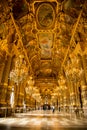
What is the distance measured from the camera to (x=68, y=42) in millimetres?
22531

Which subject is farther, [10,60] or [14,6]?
[10,60]

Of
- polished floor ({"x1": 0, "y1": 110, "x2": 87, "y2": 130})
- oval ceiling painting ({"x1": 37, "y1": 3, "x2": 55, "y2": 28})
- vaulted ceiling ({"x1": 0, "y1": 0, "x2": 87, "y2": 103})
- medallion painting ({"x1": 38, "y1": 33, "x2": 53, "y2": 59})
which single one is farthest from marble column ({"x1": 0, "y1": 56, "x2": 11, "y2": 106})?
medallion painting ({"x1": 38, "y1": 33, "x2": 53, "y2": 59})

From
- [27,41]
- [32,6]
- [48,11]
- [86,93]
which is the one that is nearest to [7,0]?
[32,6]

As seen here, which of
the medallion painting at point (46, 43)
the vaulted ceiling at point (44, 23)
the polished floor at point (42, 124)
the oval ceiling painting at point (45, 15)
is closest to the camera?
the polished floor at point (42, 124)

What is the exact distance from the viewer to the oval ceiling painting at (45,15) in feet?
55.9

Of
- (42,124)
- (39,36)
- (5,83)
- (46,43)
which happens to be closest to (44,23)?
(39,36)

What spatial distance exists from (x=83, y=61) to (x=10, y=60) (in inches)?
335

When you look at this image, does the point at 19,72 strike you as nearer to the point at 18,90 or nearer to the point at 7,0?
the point at 7,0

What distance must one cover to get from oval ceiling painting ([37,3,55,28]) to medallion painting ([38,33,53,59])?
258 cm

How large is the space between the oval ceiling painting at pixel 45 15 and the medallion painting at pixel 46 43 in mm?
2577

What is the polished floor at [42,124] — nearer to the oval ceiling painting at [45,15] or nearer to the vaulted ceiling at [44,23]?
the vaulted ceiling at [44,23]

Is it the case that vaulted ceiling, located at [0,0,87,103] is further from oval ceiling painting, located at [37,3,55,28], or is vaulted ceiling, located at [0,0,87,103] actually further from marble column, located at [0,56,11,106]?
marble column, located at [0,56,11,106]

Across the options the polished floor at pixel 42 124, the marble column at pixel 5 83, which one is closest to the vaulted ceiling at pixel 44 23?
the marble column at pixel 5 83

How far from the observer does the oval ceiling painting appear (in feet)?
55.9
